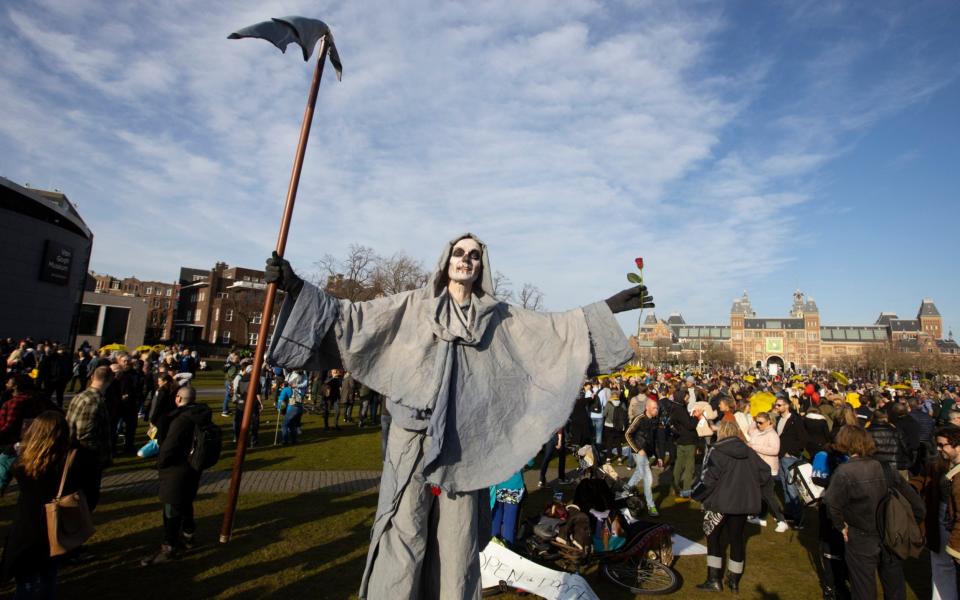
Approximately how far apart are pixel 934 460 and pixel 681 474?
5.33 meters

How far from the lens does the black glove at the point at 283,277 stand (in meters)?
2.84

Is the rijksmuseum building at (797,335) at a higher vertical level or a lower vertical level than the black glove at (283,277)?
higher

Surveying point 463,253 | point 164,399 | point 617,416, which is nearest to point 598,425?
point 617,416

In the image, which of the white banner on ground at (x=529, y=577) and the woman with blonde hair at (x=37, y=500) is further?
the white banner on ground at (x=529, y=577)

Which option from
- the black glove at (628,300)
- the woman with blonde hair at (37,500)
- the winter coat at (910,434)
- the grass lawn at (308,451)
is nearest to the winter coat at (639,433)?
the winter coat at (910,434)

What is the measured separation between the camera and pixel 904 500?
4.70 metres

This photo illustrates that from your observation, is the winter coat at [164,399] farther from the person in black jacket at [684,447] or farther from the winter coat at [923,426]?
the winter coat at [923,426]

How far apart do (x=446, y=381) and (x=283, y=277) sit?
1048 mm

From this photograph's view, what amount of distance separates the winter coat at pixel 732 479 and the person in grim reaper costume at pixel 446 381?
3723 mm

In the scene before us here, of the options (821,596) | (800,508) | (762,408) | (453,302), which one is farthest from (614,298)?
(762,408)

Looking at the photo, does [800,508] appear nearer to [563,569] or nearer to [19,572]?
[563,569]

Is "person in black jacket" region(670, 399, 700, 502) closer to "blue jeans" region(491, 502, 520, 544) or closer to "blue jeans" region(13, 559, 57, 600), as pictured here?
"blue jeans" region(491, 502, 520, 544)

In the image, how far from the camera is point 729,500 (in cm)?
591

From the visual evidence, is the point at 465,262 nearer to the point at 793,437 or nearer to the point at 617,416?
the point at 793,437
